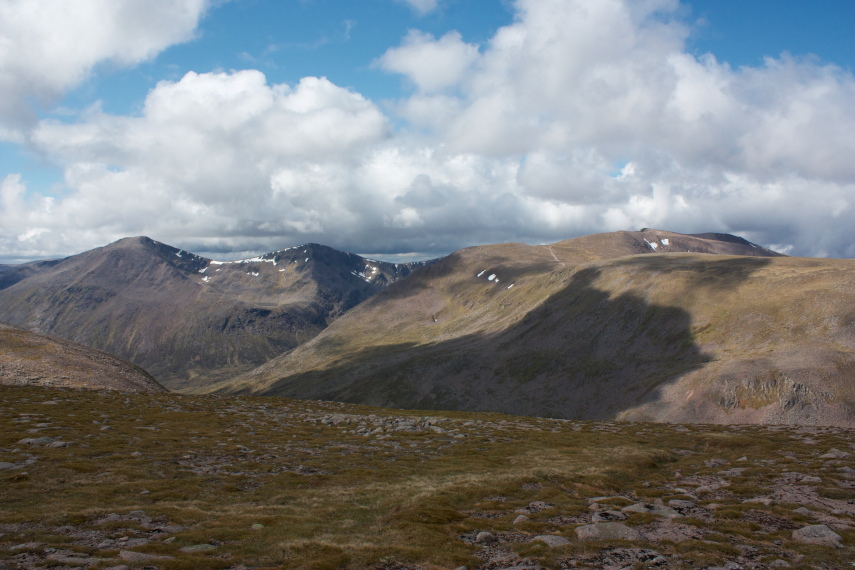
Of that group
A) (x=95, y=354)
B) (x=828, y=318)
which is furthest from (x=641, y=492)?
(x=828, y=318)

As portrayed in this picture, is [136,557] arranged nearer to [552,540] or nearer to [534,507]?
[552,540]

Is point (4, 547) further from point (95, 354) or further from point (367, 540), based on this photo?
point (95, 354)

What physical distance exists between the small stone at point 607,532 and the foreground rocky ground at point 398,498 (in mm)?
95

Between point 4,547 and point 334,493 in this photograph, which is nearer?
point 4,547

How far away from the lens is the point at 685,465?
4259 cm

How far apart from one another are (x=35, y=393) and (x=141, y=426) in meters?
29.9

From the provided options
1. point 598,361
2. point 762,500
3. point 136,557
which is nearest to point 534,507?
point 762,500

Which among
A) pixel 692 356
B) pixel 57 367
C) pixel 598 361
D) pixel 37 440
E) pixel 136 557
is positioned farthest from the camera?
pixel 598 361

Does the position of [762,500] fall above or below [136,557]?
below

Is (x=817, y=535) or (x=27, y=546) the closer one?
(x=27, y=546)

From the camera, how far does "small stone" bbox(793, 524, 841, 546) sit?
20420 millimetres

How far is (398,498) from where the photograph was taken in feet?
97.6

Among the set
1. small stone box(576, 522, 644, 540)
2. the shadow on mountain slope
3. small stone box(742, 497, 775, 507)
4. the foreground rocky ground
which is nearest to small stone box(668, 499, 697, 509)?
the foreground rocky ground

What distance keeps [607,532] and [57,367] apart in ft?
334
